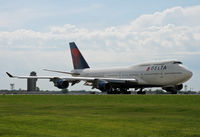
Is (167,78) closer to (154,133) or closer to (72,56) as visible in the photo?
(72,56)

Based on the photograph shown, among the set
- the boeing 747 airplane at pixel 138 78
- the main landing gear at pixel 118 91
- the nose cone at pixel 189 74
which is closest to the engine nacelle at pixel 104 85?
the boeing 747 airplane at pixel 138 78

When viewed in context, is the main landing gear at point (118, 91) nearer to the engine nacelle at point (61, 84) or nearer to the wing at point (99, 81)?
the wing at point (99, 81)

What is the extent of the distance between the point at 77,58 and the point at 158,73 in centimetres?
2696

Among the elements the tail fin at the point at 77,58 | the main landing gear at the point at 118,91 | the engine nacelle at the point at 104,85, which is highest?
the tail fin at the point at 77,58

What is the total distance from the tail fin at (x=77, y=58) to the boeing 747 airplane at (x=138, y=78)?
9.05 m

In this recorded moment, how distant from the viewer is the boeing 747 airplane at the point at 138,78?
2350 inches

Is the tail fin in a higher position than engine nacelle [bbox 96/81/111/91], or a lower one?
higher

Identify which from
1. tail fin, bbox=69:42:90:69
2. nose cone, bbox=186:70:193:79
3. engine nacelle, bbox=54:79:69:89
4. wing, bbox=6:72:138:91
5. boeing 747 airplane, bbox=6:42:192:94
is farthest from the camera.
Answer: tail fin, bbox=69:42:90:69

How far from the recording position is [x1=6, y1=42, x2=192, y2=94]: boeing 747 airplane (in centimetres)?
5969

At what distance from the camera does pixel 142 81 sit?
210ft

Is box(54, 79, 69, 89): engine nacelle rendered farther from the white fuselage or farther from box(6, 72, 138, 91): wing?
the white fuselage

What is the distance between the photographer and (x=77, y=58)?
84.0 meters

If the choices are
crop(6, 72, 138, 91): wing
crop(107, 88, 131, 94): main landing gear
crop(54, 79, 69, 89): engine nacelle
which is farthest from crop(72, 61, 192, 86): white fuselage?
crop(54, 79, 69, 89): engine nacelle

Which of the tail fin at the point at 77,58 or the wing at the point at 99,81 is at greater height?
the tail fin at the point at 77,58
